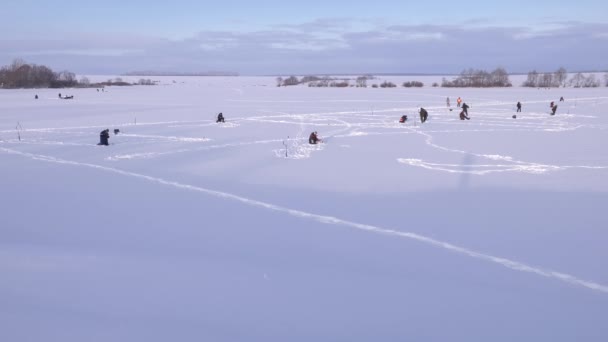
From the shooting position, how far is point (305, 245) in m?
6.30

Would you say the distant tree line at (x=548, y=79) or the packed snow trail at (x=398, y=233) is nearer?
the packed snow trail at (x=398, y=233)

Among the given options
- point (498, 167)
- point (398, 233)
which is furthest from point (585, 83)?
point (398, 233)

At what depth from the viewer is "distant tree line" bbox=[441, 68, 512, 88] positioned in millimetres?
65325

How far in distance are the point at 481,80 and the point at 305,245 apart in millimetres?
68826

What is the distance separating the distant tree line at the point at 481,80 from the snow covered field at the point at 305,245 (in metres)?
54.4

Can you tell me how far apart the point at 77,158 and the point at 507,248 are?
10419 millimetres

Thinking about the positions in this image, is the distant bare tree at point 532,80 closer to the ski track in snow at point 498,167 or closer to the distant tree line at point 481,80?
Answer: the distant tree line at point 481,80

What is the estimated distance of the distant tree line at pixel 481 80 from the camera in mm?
65325

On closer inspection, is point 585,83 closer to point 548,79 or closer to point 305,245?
point 548,79

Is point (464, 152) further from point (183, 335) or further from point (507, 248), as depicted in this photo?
point (183, 335)

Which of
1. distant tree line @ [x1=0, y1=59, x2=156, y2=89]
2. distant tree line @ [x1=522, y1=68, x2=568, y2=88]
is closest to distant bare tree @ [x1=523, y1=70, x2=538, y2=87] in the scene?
distant tree line @ [x1=522, y1=68, x2=568, y2=88]

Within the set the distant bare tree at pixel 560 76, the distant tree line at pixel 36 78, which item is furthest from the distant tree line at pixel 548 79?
the distant tree line at pixel 36 78

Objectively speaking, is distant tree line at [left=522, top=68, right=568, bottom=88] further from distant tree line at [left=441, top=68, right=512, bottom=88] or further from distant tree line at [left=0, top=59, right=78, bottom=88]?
distant tree line at [left=0, top=59, right=78, bottom=88]

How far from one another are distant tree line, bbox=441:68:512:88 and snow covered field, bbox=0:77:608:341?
54.4m
